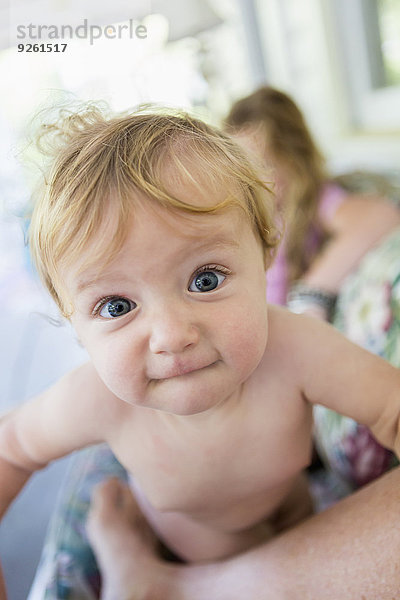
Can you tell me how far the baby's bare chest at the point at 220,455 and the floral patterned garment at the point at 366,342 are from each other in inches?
8.2

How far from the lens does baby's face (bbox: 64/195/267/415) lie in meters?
0.51

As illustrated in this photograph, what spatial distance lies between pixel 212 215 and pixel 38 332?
193cm

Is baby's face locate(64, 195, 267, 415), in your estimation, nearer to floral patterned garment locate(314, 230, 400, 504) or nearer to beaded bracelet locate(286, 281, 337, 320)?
floral patterned garment locate(314, 230, 400, 504)

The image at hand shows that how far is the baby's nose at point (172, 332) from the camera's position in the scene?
1.67 feet

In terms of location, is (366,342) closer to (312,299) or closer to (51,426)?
(312,299)

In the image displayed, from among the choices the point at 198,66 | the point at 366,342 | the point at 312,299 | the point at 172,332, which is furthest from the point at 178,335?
the point at 198,66

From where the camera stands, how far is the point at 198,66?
86.0 inches

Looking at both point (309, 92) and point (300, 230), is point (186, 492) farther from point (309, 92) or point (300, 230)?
point (309, 92)

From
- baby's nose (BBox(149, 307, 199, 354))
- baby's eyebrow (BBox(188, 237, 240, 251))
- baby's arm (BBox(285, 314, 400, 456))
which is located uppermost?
baby's eyebrow (BBox(188, 237, 240, 251))

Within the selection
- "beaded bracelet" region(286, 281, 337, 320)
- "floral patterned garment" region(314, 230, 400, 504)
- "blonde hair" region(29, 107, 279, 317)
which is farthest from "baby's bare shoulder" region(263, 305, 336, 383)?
"beaded bracelet" region(286, 281, 337, 320)

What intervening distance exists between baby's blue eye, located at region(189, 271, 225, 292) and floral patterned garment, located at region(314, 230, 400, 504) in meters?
0.41

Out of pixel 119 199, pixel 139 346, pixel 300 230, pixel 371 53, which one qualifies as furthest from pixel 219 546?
pixel 371 53

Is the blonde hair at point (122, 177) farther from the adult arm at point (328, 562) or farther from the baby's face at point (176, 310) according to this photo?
the adult arm at point (328, 562)

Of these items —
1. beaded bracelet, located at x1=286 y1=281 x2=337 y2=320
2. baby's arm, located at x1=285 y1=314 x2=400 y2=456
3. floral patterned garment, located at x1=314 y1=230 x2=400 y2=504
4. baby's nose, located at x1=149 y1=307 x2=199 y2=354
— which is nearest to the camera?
baby's nose, located at x1=149 y1=307 x2=199 y2=354
